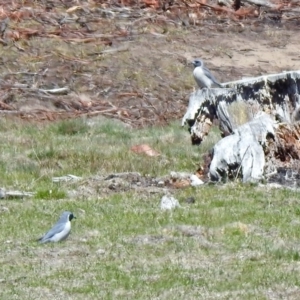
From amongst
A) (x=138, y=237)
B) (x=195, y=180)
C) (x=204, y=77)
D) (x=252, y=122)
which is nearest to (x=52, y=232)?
(x=138, y=237)

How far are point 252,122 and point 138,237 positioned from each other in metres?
4.62

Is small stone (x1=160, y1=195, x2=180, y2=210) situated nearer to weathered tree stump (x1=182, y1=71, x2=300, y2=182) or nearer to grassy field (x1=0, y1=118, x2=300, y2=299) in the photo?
grassy field (x1=0, y1=118, x2=300, y2=299)

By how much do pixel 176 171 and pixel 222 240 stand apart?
473 cm

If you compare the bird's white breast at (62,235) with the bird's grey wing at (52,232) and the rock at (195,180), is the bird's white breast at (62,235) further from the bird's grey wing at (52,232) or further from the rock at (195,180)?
the rock at (195,180)

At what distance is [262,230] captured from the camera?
443 inches

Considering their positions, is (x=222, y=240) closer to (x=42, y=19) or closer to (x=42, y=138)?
(x=42, y=138)

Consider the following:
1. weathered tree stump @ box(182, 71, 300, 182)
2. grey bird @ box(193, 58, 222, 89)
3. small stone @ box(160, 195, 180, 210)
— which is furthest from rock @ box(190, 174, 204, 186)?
grey bird @ box(193, 58, 222, 89)

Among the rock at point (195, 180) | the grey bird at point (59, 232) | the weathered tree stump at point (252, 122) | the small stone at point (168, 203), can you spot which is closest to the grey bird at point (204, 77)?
the weathered tree stump at point (252, 122)

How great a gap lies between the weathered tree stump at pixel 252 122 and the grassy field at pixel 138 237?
23.0 inches

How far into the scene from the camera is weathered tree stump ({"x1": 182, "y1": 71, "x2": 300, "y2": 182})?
47.2 feet

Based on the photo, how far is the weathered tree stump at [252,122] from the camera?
14.4 metres

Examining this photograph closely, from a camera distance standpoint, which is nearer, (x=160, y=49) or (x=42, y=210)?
(x=42, y=210)

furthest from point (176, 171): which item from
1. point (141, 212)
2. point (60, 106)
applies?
point (60, 106)

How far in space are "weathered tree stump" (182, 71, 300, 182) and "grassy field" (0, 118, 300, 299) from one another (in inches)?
23.0
